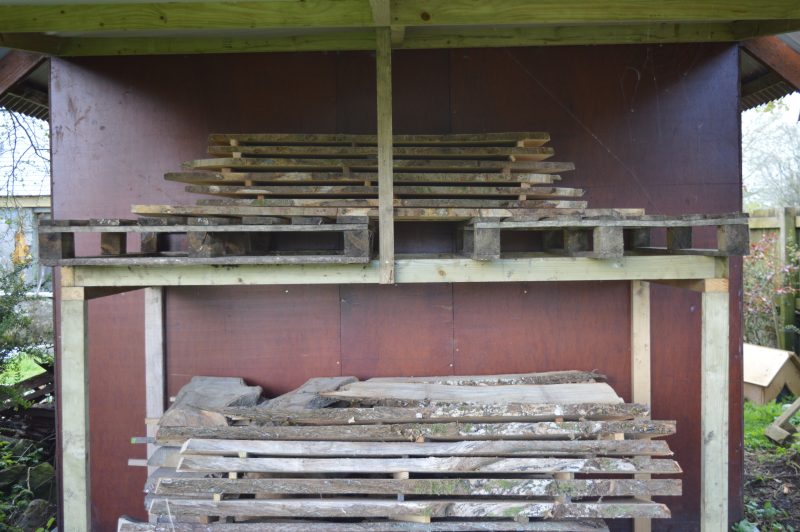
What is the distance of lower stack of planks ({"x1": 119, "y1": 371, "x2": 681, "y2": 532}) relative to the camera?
385 cm

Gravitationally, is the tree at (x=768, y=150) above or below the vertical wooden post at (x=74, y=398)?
above

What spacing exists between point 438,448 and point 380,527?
611mm

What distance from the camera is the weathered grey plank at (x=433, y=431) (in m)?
3.99

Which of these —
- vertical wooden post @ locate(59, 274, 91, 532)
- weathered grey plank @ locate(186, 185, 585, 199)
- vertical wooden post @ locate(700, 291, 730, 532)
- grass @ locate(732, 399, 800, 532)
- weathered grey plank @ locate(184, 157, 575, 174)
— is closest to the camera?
vertical wooden post @ locate(59, 274, 91, 532)

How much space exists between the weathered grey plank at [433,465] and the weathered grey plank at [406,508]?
19 centimetres

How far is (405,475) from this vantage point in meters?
3.90

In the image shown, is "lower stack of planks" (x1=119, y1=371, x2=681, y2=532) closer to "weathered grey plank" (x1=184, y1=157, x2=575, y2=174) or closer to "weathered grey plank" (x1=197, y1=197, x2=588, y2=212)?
"weathered grey plank" (x1=197, y1=197, x2=588, y2=212)

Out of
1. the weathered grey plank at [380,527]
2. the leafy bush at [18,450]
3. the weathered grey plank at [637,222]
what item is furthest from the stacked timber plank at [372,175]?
the leafy bush at [18,450]

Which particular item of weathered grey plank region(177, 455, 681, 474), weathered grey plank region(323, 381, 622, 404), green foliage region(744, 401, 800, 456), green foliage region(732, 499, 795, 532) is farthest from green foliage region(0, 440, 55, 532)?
green foliage region(744, 401, 800, 456)

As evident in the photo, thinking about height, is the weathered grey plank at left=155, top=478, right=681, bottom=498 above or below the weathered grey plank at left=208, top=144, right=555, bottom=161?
below

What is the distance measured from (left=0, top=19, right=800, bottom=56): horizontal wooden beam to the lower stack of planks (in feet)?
9.61

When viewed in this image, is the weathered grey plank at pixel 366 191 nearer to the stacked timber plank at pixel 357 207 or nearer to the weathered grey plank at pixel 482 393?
the stacked timber plank at pixel 357 207

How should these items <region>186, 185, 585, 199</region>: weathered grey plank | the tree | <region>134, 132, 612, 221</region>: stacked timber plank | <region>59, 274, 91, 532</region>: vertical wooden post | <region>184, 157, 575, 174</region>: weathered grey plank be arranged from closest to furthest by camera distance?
1. <region>59, 274, 91, 532</region>: vertical wooden post
2. <region>134, 132, 612, 221</region>: stacked timber plank
3. <region>186, 185, 585, 199</region>: weathered grey plank
4. <region>184, 157, 575, 174</region>: weathered grey plank
5. the tree

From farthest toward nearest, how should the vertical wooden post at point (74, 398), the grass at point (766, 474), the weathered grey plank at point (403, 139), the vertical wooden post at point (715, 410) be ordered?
1. the grass at point (766, 474)
2. the weathered grey plank at point (403, 139)
3. the vertical wooden post at point (715, 410)
4. the vertical wooden post at point (74, 398)
